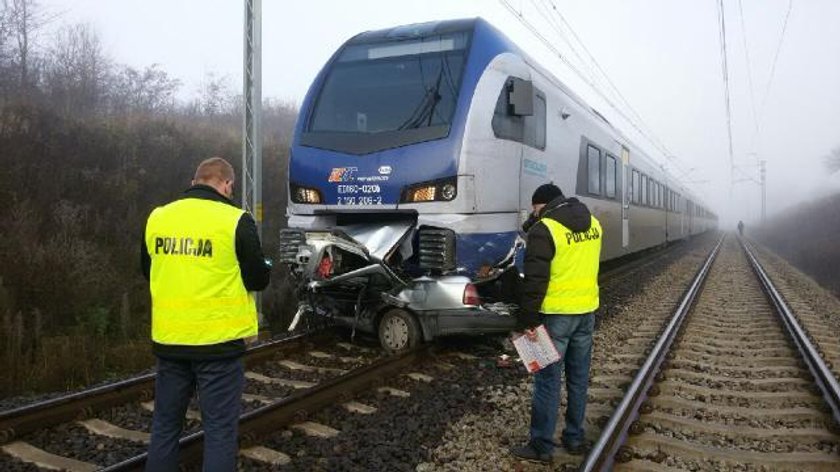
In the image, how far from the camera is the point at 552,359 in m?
3.86

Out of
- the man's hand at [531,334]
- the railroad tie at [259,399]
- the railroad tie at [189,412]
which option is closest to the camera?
the man's hand at [531,334]

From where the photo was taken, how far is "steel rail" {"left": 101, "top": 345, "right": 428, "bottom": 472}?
3.73 metres

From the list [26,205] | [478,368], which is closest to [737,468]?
[478,368]

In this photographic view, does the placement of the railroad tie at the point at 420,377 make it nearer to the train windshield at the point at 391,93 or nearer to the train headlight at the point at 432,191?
the train headlight at the point at 432,191

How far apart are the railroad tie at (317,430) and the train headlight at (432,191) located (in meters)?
2.52

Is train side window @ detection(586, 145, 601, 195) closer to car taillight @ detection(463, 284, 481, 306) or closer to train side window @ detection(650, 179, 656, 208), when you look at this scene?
car taillight @ detection(463, 284, 481, 306)

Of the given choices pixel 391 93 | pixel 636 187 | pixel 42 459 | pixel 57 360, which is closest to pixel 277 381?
pixel 42 459

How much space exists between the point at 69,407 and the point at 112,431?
0.46m

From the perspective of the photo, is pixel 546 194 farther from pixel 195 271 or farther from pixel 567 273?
pixel 195 271

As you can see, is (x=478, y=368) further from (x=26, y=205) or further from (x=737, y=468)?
(x=26, y=205)

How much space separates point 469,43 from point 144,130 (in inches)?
425

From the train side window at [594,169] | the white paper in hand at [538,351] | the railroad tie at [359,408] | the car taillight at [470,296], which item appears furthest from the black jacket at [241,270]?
the train side window at [594,169]

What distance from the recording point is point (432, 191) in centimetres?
623

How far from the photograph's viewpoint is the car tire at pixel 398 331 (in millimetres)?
6465
